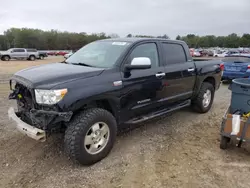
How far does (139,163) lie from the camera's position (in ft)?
11.9

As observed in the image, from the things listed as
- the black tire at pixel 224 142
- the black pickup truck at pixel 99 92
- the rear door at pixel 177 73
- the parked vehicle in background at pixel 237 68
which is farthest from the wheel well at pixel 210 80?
the parked vehicle in background at pixel 237 68

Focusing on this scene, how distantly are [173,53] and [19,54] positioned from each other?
3134cm

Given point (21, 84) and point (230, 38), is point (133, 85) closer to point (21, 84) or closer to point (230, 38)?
point (21, 84)

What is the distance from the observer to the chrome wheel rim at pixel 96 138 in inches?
135

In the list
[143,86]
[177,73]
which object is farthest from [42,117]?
[177,73]

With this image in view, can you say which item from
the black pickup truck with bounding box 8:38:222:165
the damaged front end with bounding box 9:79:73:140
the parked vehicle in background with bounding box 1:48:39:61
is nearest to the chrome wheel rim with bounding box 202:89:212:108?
the black pickup truck with bounding box 8:38:222:165

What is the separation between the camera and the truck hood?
3.19m

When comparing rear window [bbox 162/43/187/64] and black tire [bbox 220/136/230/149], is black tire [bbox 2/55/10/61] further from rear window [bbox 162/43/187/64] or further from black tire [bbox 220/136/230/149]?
black tire [bbox 220/136/230/149]

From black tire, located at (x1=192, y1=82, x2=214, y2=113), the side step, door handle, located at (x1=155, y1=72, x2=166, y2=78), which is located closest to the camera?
the side step

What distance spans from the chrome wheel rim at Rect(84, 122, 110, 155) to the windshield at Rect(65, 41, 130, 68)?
989 millimetres

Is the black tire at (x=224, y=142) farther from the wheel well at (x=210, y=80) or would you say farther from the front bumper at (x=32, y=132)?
the front bumper at (x=32, y=132)

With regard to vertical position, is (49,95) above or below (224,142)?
above

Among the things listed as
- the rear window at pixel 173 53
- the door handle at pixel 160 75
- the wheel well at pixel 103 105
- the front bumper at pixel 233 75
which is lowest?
the front bumper at pixel 233 75

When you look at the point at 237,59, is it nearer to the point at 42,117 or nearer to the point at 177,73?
the point at 177,73
